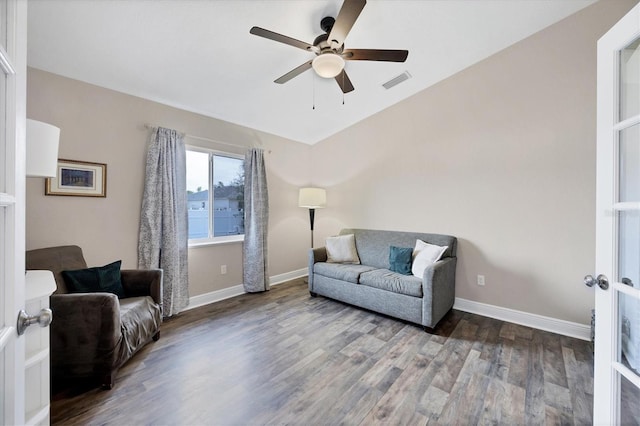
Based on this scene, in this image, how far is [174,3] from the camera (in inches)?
73.3

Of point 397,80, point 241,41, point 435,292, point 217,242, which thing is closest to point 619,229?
point 435,292

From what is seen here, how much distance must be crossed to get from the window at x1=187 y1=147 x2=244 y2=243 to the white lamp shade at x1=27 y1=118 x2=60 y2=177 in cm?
180

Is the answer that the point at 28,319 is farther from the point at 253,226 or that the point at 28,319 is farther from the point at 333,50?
the point at 253,226

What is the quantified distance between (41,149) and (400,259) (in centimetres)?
326

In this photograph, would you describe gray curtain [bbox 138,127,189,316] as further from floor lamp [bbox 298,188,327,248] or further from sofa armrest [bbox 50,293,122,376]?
floor lamp [bbox 298,188,327,248]

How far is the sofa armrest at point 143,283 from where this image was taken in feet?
7.82

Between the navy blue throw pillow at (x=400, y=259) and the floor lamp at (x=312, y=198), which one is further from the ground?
the floor lamp at (x=312, y=198)

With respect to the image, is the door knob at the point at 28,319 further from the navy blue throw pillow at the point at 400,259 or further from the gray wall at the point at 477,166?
the navy blue throw pillow at the point at 400,259

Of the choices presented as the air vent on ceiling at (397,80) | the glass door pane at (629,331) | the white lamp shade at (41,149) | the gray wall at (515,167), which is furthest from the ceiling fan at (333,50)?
the glass door pane at (629,331)

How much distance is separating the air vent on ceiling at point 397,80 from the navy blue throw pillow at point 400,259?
2.10 metres

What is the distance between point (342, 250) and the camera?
3.74 m

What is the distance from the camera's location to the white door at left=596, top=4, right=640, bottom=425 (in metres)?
1.01

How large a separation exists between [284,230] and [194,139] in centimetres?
195

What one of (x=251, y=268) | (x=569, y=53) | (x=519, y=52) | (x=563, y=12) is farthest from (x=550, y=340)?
(x=251, y=268)
